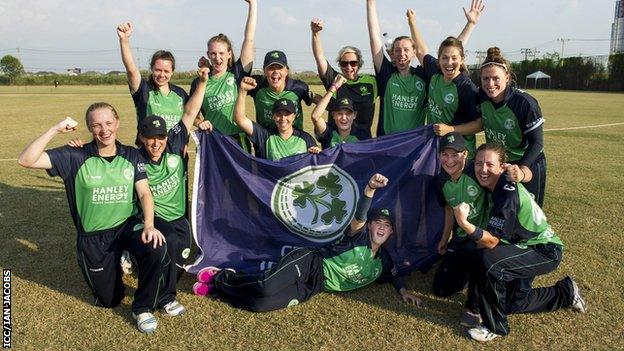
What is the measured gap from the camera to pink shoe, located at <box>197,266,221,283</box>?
15.8 ft

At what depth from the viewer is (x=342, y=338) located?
12.9 feet

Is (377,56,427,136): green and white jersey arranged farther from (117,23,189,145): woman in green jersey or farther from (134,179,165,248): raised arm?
(134,179,165,248): raised arm

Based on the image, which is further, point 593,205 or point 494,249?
point 593,205

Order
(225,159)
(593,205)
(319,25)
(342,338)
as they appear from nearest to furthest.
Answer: (342,338) < (225,159) < (319,25) < (593,205)

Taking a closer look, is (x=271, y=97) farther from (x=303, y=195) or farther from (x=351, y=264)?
(x=351, y=264)

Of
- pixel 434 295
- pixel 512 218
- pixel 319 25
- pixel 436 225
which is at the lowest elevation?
pixel 434 295

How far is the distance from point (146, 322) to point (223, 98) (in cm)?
293

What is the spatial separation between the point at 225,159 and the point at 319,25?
6.91 feet

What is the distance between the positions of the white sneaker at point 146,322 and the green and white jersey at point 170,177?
1.16 meters

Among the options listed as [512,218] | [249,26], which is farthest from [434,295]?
[249,26]

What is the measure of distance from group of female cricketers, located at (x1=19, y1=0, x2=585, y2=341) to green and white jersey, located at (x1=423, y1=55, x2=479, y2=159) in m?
0.01

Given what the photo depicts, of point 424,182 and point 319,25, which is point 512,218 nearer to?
point 424,182

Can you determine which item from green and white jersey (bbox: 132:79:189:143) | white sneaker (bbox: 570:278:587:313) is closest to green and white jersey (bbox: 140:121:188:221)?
green and white jersey (bbox: 132:79:189:143)

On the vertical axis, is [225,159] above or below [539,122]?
below
